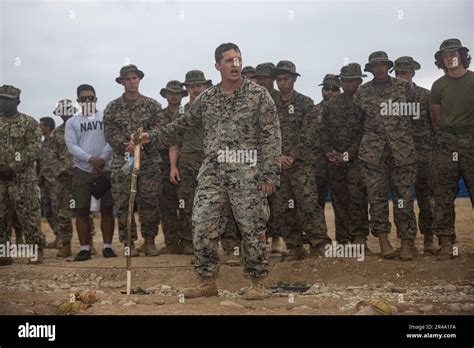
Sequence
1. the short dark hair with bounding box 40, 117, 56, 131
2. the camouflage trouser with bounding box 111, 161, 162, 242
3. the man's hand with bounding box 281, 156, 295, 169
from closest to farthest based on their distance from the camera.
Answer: the man's hand with bounding box 281, 156, 295, 169, the camouflage trouser with bounding box 111, 161, 162, 242, the short dark hair with bounding box 40, 117, 56, 131

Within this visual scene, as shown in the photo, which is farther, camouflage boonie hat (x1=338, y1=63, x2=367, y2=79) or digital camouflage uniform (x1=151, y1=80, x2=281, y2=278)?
camouflage boonie hat (x1=338, y1=63, x2=367, y2=79)

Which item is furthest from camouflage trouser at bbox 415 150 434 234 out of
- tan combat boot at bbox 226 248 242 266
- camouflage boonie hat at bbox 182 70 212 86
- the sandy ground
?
camouflage boonie hat at bbox 182 70 212 86

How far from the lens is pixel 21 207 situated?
9.04m

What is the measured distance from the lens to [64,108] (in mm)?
10539

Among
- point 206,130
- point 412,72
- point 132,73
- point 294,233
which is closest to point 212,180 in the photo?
point 206,130

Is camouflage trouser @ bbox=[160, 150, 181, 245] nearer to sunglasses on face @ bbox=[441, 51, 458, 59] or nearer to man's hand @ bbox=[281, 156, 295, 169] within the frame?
man's hand @ bbox=[281, 156, 295, 169]

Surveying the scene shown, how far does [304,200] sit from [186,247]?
187cm

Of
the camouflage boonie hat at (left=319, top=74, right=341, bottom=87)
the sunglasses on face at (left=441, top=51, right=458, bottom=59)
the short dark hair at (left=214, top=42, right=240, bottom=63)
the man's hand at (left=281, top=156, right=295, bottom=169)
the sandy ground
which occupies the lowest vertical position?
the sandy ground

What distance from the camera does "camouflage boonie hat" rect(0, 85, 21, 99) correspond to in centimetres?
910

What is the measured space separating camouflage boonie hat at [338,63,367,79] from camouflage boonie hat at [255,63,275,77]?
0.93 m

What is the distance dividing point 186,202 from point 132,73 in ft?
5.84

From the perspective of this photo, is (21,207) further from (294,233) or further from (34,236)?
(294,233)

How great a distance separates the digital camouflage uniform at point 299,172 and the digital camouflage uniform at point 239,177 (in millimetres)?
2159
